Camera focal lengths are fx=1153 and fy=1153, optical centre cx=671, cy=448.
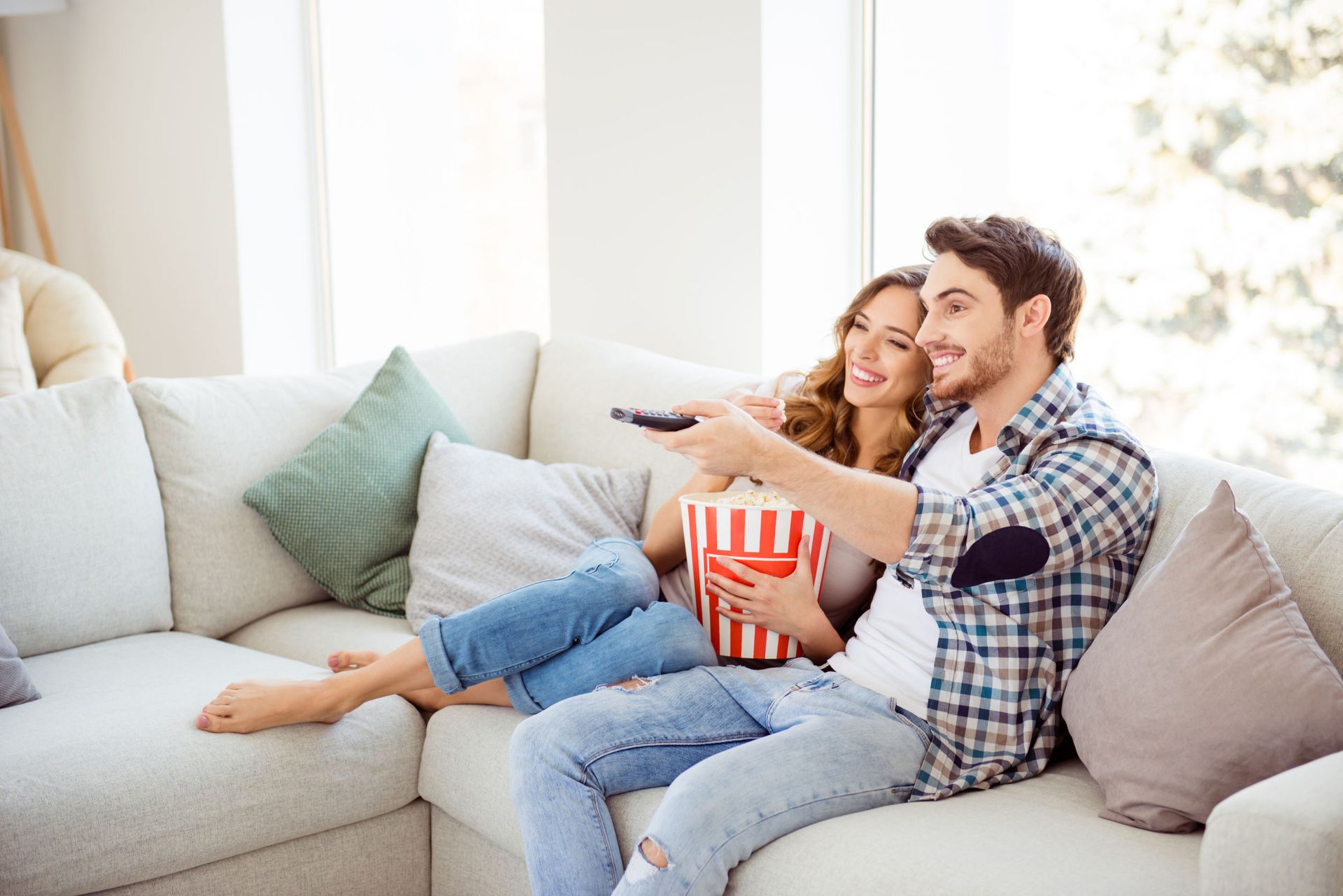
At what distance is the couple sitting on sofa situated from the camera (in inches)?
54.8

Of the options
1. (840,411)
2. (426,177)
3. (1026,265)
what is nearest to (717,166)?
(840,411)

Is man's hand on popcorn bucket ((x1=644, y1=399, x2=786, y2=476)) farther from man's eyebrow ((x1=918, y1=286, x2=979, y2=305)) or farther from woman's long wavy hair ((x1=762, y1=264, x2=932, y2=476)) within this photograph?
woman's long wavy hair ((x1=762, y1=264, x2=932, y2=476))

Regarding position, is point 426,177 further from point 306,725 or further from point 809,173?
point 306,725

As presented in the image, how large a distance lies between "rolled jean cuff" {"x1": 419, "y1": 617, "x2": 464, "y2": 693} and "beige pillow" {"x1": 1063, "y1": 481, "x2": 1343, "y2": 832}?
33.9 inches

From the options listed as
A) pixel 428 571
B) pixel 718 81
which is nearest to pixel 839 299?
pixel 718 81

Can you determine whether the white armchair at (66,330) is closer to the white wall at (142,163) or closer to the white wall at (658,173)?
the white wall at (142,163)

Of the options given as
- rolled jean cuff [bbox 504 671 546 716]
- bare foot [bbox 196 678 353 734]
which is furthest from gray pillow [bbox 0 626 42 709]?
rolled jean cuff [bbox 504 671 546 716]

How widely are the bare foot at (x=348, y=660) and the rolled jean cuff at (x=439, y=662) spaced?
255 millimetres

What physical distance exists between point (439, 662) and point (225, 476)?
817 mm

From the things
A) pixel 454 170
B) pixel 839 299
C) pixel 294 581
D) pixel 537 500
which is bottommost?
pixel 294 581

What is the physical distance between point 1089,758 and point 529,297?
9.06ft

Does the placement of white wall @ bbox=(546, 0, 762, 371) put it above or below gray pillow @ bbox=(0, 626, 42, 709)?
above

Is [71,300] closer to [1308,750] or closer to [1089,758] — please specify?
[1089,758]

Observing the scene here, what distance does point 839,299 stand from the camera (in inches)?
108
